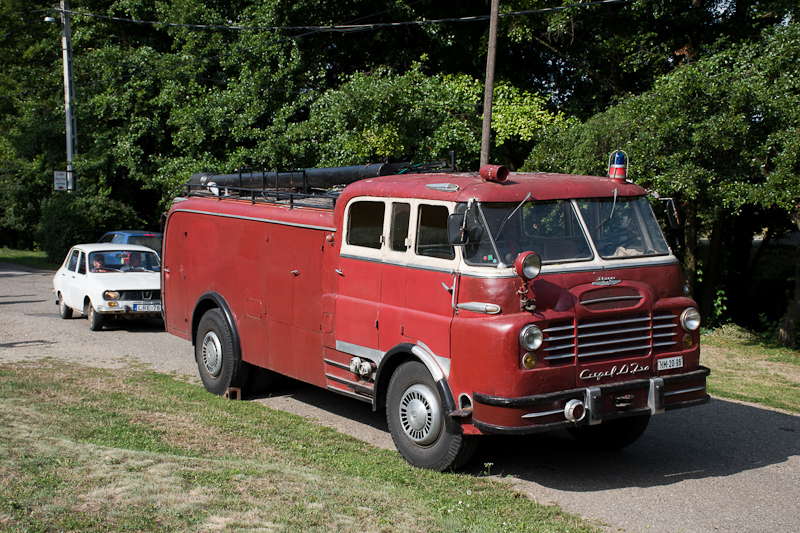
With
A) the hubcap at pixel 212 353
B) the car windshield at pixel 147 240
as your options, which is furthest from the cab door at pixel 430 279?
the car windshield at pixel 147 240

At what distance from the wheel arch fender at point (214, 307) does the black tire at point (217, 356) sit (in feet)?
0.19

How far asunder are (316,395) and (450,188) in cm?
422

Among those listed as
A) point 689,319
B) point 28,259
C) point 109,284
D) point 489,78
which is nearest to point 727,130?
point 489,78

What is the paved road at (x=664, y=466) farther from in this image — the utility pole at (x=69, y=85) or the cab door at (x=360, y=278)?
the utility pole at (x=69, y=85)

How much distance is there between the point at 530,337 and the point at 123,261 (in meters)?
11.8

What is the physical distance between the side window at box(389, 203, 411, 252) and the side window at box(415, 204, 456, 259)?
0.57ft

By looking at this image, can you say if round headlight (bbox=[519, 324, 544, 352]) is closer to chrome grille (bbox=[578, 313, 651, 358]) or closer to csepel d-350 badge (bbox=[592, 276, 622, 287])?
chrome grille (bbox=[578, 313, 651, 358])

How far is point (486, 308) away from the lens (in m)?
6.02

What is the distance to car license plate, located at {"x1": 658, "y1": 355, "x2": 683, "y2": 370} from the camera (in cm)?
649

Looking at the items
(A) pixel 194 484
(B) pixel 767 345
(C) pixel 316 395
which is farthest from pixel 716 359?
(A) pixel 194 484

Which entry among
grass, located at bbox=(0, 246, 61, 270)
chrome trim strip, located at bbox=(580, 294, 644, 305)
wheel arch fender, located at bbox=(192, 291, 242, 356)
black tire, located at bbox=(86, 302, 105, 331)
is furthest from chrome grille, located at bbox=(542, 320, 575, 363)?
grass, located at bbox=(0, 246, 61, 270)

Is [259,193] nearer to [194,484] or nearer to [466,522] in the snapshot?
[194,484]

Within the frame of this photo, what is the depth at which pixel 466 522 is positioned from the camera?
526cm

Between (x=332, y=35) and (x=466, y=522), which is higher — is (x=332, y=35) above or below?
above
